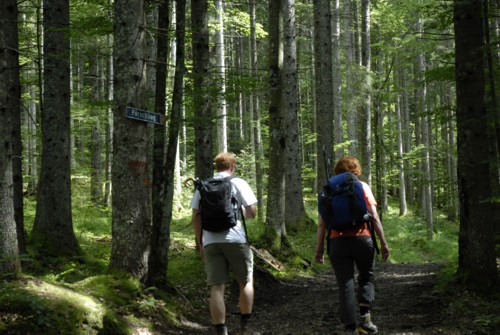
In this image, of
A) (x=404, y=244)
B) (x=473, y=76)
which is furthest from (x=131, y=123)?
(x=404, y=244)

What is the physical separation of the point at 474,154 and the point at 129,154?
15.0 ft

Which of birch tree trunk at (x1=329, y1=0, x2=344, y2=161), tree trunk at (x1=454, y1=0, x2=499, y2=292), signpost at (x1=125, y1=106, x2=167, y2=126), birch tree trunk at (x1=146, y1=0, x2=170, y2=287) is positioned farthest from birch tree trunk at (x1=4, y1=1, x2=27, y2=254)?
birch tree trunk at (x1=329, y1=0, x2=344, y2=161)

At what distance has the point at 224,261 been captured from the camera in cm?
527

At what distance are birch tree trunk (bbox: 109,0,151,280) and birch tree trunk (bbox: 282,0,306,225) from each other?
23.3 ft

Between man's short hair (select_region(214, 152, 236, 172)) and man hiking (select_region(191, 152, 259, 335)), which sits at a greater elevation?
man's short hair (select_region(214, 152, 236, 172))

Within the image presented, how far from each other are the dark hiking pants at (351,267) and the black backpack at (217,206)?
119cm

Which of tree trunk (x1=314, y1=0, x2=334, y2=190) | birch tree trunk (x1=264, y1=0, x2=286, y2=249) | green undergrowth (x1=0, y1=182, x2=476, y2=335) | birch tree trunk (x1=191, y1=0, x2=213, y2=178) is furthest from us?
tree trunk (x1=314, y1=0, x2=334, y2=190)

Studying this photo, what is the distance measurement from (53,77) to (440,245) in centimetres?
1628

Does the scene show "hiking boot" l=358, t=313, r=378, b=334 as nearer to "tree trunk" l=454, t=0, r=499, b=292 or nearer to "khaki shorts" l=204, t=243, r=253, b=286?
"khaki shorts" l=204, t=243, r=253, b=286

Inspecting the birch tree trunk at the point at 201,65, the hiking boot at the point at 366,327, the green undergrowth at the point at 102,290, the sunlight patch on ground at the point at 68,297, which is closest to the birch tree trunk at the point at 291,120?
the green undergrowth at the point at 102,290

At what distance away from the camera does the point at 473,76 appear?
664cm

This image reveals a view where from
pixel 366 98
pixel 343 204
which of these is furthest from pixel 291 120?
pixel 343 204

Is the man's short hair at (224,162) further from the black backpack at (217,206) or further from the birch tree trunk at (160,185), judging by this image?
the birch tree trunk at (160,185)

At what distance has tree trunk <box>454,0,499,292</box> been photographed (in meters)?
6.58
